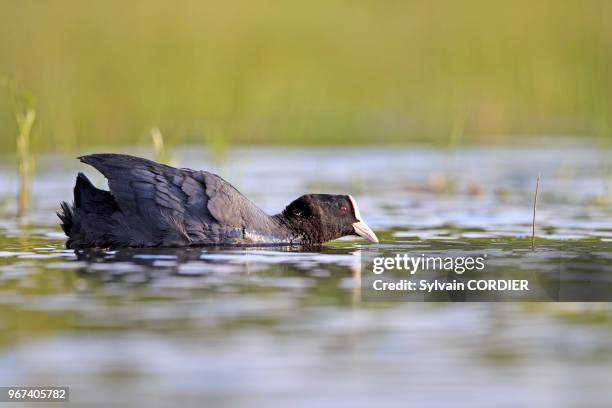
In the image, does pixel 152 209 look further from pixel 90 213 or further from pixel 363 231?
pixel 363 231

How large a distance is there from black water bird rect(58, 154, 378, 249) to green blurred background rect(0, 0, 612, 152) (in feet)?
29.0

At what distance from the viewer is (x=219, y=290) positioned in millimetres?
8359

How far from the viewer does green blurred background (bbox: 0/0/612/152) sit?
2116cm

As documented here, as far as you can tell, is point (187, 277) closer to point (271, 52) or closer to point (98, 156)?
point (98, 156)

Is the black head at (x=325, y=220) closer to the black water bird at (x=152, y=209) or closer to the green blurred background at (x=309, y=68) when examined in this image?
the black water bird at (x=152, y=209)

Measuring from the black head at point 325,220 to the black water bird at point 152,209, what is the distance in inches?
29.5

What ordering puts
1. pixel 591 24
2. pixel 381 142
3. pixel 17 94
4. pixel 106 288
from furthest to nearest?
1. pixel 591 24
2. pixel 381 142
3. pixel 17 94
4. pixel 106 288

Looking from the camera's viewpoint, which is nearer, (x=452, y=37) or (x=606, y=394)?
(x=606, y=394)

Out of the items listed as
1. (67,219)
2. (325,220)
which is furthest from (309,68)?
(67,219)

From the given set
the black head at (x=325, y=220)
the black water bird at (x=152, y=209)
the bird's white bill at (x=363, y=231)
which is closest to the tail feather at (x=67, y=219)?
the black water bird at (x=152, y=209)

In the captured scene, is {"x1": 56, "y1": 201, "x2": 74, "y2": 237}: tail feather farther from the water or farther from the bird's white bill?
the bird's white bill

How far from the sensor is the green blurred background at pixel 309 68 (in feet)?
69.4

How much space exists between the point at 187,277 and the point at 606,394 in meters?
3.85

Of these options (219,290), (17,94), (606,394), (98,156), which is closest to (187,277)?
(219,290)
